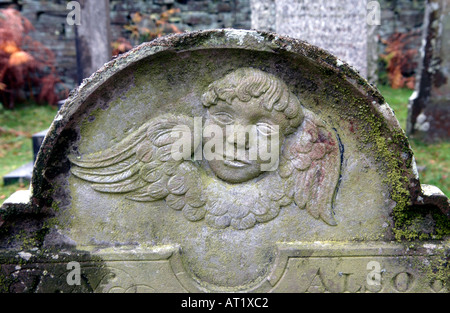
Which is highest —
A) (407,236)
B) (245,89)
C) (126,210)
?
(245,89)

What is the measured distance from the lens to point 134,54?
1.63 metres

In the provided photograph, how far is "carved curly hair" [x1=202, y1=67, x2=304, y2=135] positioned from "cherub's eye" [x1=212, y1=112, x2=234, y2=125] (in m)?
0.06

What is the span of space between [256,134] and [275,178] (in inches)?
8.6

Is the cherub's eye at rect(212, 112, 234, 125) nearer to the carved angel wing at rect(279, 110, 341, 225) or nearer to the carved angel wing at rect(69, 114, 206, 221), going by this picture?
the carved angel wing at rect(69, 114, 206, 221)

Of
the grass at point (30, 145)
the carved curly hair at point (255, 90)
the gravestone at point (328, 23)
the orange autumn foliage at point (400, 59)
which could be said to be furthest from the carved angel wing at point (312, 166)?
the orange autumn foliage at point (400, 59)

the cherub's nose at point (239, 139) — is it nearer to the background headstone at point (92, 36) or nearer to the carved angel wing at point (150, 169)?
the carved angel wing at point (150, 169)

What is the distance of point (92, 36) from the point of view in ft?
13.7

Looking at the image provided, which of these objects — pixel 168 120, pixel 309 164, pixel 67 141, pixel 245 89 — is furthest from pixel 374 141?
pixel 67 141

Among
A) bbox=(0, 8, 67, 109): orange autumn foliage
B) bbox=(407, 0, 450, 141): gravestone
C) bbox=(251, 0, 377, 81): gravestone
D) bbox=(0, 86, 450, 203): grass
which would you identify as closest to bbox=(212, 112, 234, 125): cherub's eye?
bbox=(251, 0, 377, 81): gravestone

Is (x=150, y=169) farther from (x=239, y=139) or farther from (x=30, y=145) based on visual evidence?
(x=30, y=145)

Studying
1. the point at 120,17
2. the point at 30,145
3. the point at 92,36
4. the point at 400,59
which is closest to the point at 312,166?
the point at 92,36

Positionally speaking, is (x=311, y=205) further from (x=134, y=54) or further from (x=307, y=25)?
(x=307, y=25)

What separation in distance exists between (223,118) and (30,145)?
509cm
